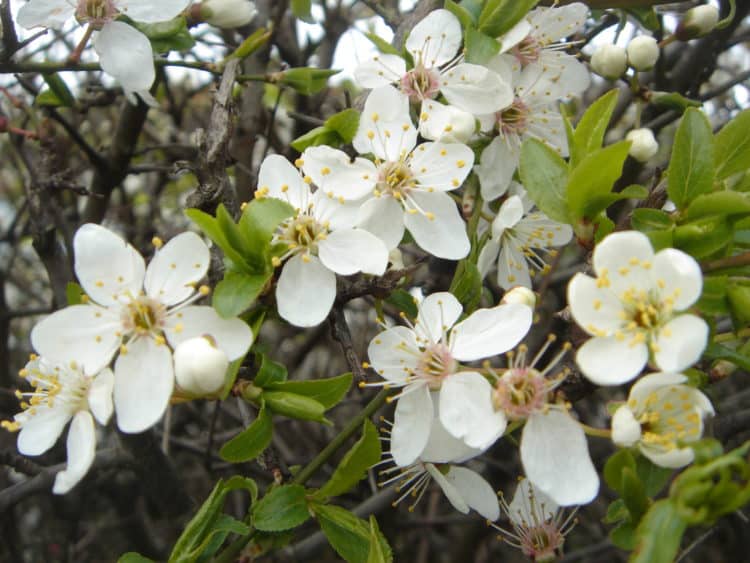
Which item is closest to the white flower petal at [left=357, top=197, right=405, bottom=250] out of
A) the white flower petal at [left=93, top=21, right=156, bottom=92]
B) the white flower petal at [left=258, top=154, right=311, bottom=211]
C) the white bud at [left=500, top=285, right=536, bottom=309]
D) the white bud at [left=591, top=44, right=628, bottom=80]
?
the white flower petal at [left=258, top=154, right=311, bottom=211]

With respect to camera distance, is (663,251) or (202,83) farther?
(202,83)

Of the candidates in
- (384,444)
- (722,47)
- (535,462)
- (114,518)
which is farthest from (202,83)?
(535,462)

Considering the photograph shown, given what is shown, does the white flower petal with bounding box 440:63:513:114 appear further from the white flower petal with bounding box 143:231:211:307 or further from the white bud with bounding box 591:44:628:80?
the white flower petal with bounding box 143:231:211:307

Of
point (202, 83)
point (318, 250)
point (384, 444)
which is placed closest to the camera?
point (318, 250)

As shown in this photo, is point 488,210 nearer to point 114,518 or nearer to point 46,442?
point 46,442

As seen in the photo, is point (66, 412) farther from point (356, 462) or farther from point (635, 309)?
point (635, 309)

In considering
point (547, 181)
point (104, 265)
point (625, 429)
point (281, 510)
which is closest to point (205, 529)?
point (281, 510)

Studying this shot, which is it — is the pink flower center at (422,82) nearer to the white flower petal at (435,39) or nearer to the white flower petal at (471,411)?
the white flower petal at (435,39)
